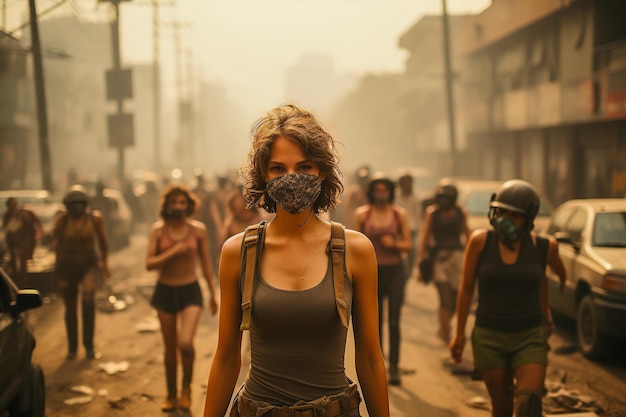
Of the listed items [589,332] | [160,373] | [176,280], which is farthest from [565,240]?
[160,373]

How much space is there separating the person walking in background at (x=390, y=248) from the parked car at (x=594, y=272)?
1.91 metres

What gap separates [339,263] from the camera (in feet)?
9.45

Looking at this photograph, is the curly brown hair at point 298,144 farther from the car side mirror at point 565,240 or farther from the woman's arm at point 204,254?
the car side mirror at point 565,240

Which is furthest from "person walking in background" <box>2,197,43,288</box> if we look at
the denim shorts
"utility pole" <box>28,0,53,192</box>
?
the denim shorts

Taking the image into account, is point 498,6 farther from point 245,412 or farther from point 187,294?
point 245,412

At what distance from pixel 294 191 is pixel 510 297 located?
7.84ft

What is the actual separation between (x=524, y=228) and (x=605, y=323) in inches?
152

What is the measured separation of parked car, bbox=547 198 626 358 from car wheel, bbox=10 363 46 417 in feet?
18.1

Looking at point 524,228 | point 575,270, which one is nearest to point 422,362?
point 575,270

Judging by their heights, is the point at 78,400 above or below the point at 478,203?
below

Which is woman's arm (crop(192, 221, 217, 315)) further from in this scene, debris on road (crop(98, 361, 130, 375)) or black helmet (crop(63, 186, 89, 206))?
black helmet (crop(63, 186, 89, 206))

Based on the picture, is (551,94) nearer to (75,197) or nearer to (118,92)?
(118,92)

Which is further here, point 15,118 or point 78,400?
point 15,118

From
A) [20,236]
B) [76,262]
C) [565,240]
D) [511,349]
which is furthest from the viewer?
[20,236]
